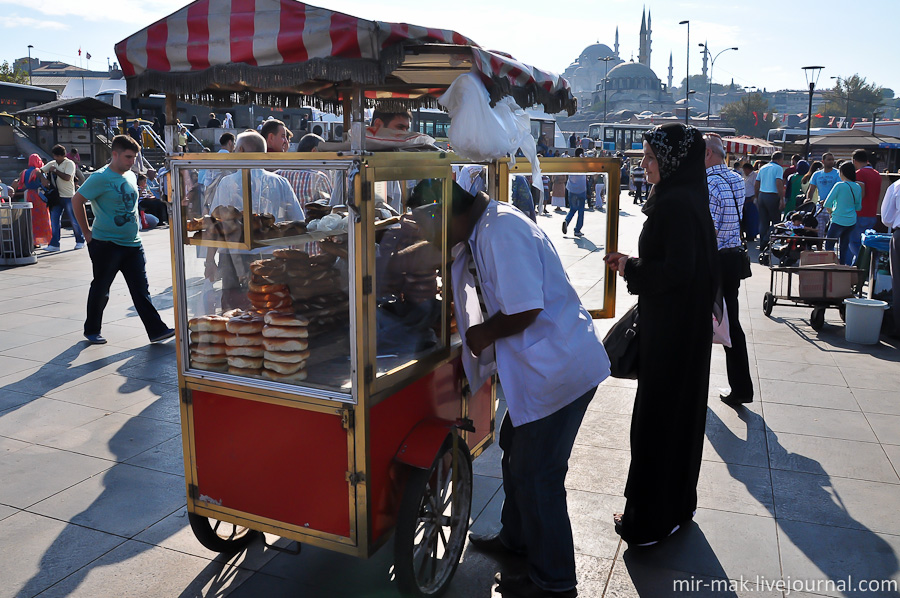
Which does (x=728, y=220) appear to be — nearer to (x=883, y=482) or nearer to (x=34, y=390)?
(x=883, y=482)

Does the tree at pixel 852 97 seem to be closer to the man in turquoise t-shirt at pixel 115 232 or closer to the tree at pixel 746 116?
the tree at pixel 746 116

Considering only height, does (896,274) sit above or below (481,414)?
above

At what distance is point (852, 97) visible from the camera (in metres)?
96.6

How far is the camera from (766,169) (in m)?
15.1

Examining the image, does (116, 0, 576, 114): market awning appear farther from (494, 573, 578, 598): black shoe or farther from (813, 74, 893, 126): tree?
(813, 74, 893, 126): tree

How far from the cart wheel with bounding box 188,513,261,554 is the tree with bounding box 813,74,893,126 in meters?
101

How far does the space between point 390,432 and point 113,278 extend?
480 centimetres

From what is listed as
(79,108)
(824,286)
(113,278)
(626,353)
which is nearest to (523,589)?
(626,353)

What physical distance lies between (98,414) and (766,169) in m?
14.1

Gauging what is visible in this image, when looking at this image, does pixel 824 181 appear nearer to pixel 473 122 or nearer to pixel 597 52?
pixel 473 122

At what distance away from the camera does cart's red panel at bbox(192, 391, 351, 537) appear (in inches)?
109

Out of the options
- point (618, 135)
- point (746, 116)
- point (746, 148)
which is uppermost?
point (746, 116)

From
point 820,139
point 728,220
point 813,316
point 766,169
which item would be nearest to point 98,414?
point 728,220

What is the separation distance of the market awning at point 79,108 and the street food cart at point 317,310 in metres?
17.8
